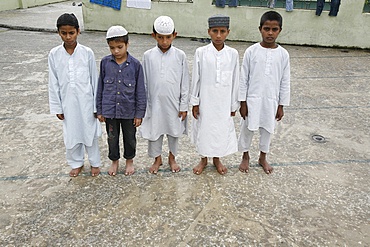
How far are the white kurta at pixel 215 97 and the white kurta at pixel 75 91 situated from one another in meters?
0.77

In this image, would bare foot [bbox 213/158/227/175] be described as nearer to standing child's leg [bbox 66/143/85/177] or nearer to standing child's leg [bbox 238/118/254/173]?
standing child's leg [bbox 238/118/254/173]

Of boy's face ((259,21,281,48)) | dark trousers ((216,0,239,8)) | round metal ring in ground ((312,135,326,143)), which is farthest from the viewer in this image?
dark trousers ((216,0,239,8))

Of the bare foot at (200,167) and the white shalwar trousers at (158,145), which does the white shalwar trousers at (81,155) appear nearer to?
the white shalwar trousers at (158,145)

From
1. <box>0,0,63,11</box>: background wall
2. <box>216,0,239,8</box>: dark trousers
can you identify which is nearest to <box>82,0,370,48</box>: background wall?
<box>216,0,239,8</box>: dark trousers

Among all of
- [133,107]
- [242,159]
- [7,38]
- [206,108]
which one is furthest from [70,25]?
[7,38]

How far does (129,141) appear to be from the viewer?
2557mm

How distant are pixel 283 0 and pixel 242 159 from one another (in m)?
6.42

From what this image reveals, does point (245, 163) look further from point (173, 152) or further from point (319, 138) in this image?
point (319, 138)

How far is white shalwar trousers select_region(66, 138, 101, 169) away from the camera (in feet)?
8.41

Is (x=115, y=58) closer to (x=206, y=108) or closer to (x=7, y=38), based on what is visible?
(x=206, y=108)

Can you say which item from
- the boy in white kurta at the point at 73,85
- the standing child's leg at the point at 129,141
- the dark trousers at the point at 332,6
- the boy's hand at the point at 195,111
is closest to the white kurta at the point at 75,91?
the boy in white kurta at the point at 73,85

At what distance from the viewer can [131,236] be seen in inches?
79.3

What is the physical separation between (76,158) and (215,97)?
1239mm

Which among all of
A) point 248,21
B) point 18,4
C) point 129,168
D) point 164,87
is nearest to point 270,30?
point 164,87
